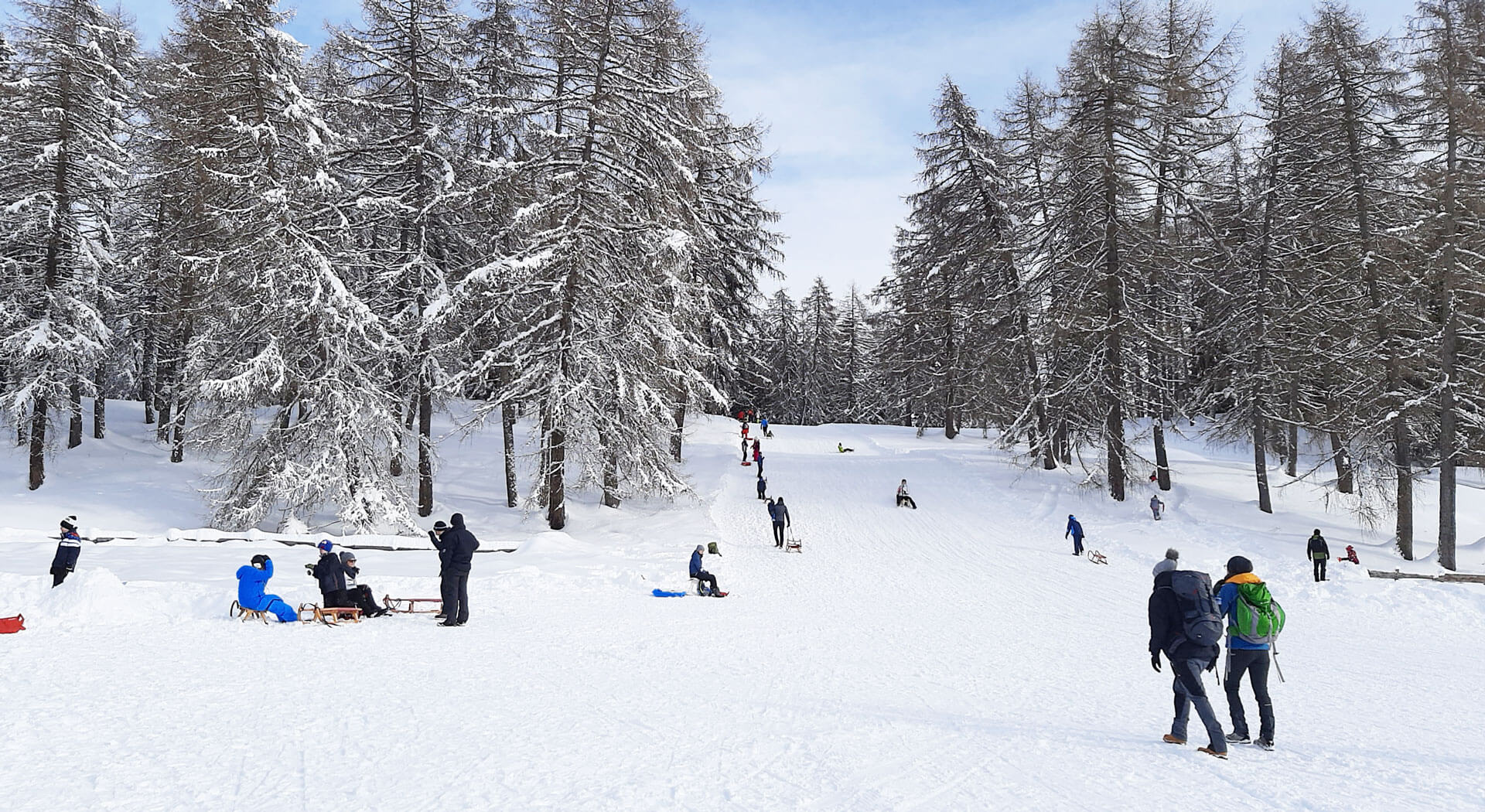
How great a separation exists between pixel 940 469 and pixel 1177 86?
626 inches

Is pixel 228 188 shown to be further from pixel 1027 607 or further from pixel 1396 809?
pixel 1396 809

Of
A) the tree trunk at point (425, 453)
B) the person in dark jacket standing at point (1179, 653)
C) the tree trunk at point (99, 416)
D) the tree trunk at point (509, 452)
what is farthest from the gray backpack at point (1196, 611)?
the tree trunk at point (99, 416)

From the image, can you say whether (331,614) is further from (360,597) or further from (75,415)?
(75,415)

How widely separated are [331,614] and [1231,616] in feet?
35.7

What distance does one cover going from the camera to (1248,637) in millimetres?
6320

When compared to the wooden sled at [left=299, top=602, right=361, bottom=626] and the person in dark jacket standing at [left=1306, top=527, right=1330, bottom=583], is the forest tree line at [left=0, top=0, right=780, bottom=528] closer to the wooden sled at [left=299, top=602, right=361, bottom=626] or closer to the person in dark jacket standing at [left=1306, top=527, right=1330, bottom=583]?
the wooden sled at [left=299, top=602, right=361, bottom=626]

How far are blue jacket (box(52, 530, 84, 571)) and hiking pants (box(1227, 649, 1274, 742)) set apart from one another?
594 inches

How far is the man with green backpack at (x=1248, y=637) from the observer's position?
6234 mm

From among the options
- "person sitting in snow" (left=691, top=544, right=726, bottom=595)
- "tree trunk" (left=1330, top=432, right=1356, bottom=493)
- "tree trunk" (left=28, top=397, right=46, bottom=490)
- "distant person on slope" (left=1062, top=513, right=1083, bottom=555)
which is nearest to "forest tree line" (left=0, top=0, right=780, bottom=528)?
"tree trunk" (left=28, top=397, right=46, bottom=490)

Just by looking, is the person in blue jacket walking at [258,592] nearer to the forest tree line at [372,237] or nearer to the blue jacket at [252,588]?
the blue jacket at [252,588]

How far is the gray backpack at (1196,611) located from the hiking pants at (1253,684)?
37cm

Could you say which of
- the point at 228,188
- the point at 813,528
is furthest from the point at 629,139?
the point at 813,528

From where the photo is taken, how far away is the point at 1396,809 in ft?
16.3

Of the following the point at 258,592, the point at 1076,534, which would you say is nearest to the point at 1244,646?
the point at 258,592
